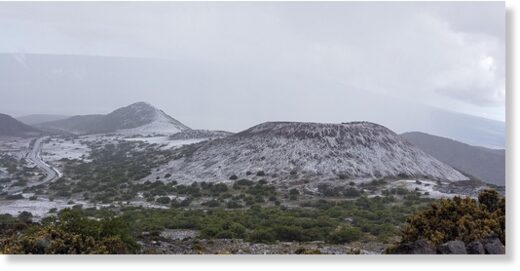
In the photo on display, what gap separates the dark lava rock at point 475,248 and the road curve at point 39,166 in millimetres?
11036

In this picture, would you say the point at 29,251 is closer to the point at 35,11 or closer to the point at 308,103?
the point at 35,11

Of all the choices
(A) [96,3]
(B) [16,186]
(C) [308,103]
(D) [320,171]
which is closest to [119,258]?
(A) [96,3]

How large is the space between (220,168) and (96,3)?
40.1 feet

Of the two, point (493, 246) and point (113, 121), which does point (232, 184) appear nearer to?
point (113, 121)

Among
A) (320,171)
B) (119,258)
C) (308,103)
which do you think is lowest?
(119,258)

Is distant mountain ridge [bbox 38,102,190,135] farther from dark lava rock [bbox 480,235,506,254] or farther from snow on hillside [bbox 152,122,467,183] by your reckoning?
dark lava rock [bbox 480,235,506,254]

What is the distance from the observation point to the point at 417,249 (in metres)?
7.48

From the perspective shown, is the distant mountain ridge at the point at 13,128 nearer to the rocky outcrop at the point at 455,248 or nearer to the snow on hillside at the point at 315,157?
the snow on hillside at the point at 315,157

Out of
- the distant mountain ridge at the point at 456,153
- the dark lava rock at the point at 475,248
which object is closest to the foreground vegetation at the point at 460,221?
the dark lava rock at the point at 475,248

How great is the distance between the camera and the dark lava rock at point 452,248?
744 centimetres

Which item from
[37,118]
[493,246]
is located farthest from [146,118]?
[493,246]

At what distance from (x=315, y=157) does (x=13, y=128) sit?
41.4ft

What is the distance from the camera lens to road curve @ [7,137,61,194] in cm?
1329

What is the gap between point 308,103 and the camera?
12.4 meters
